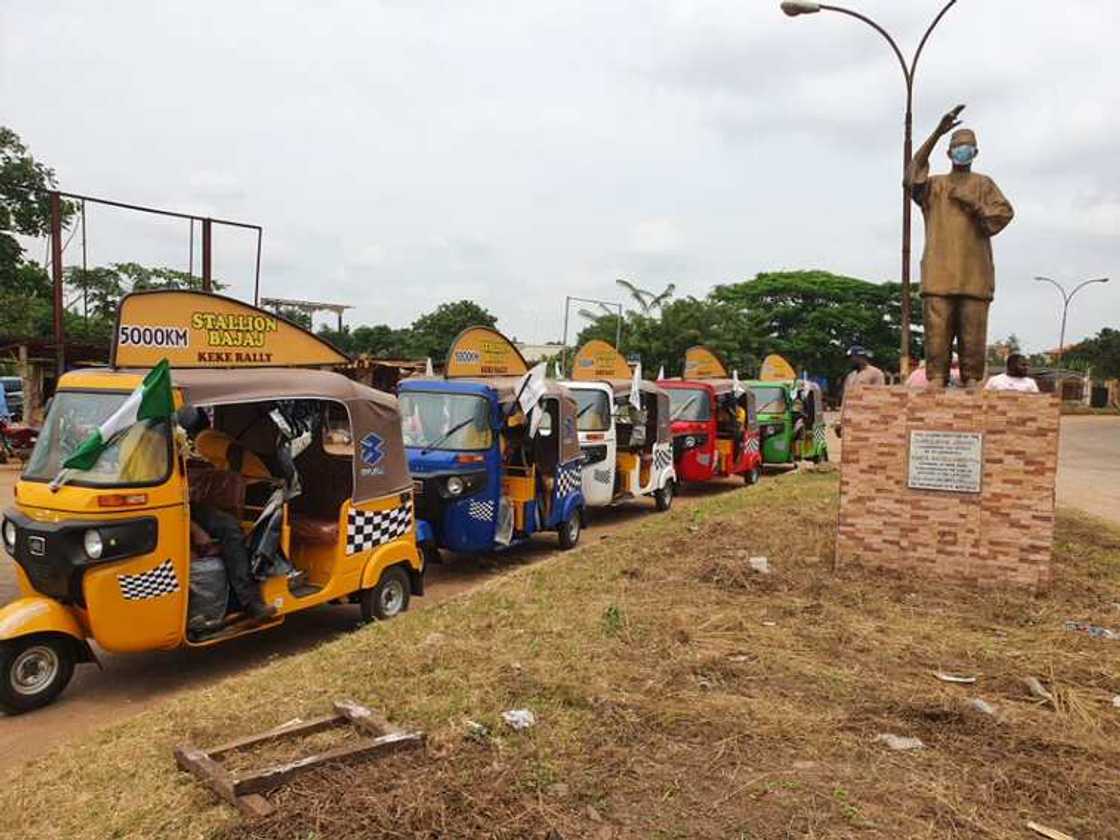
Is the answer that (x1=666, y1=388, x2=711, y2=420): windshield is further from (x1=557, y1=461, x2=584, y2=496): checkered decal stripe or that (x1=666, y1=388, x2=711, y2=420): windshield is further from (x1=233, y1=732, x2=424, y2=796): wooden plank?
(x1=233, y1=732, x2=424, y2=796): wooden plank

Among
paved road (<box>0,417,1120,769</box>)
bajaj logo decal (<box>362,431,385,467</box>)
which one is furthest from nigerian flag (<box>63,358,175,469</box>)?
bajaj logo decal (<box>362,431,385,467</box>)

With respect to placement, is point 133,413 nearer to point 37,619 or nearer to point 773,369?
point 37,619

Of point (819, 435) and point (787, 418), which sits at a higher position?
point (787, 418)

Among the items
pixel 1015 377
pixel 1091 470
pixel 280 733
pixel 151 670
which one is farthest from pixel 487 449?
pixel 1091 470

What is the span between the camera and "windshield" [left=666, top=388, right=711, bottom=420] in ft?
51.1

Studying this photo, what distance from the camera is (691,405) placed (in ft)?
51.4

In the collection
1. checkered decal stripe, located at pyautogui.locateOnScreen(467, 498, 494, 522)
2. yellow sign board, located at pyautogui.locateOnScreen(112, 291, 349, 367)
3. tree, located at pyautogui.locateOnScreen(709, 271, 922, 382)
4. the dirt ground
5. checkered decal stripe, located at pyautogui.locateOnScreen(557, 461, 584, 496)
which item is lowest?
the dirt ground

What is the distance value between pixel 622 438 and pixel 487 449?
14.7 feet

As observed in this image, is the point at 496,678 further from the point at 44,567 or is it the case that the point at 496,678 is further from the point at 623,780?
the point at 44,567

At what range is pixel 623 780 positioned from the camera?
12.0ft

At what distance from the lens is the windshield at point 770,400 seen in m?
19.5

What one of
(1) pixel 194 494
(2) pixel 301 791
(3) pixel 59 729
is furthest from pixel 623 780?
(1) pixel 194 494

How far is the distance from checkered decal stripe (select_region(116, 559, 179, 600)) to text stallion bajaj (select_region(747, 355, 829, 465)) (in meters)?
14.9

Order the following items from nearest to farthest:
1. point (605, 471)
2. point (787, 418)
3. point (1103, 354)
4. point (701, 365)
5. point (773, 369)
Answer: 1. point (605, 471)
2. point (787, 418)
3. point (701, 365)
4. point (773, 369)
5. point (1103, 354)
